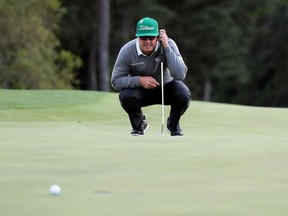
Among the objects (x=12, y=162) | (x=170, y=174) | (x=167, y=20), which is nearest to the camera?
(x=170, y=174)

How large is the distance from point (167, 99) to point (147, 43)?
82 cm

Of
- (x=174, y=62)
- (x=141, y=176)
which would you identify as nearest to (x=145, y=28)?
(x=174, y=62)

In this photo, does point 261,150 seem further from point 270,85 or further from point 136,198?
point 270,85

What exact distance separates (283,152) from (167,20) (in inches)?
1769

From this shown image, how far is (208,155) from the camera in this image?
669 cm

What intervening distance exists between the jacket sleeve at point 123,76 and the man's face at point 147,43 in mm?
240

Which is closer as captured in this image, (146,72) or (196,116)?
(146,72)

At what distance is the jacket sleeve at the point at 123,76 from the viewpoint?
968 cm

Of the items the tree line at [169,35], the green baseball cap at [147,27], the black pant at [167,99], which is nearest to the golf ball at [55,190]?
the green baseball cap at [147,27]

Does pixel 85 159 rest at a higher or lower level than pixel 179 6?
higher

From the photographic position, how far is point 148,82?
31.4 ft

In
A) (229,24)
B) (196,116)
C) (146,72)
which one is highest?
(146,72)

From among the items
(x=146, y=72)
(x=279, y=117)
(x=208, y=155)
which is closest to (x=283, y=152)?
(x=208, y=155)

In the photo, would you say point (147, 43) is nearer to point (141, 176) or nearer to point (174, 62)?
point (174, 62)
